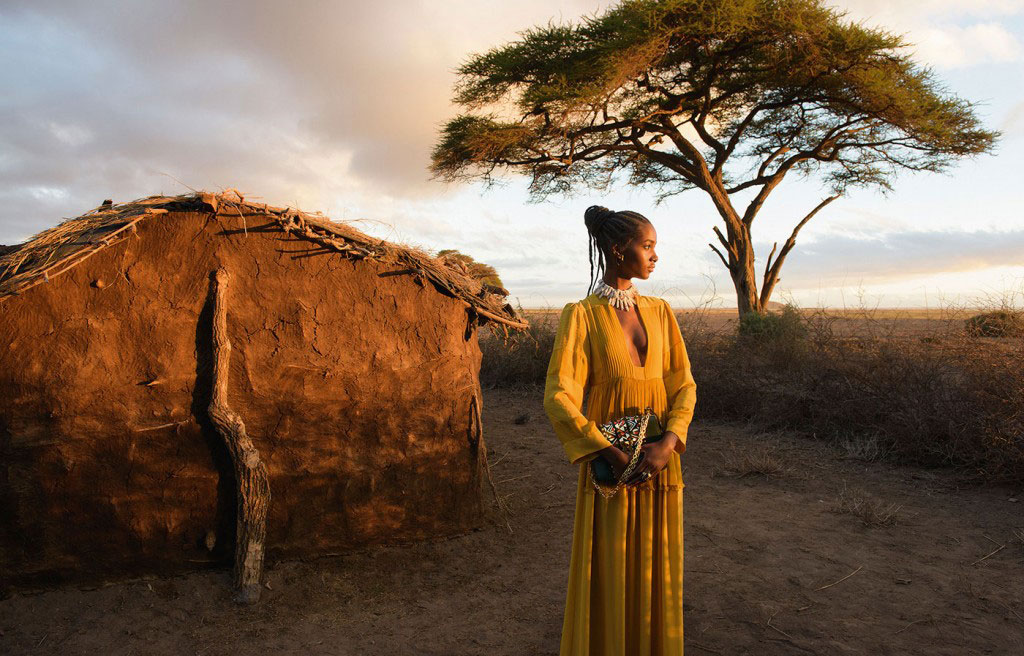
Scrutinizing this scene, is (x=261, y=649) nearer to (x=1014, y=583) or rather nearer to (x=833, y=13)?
(x=1014, y=583)

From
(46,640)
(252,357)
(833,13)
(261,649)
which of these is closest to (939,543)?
(261,649)

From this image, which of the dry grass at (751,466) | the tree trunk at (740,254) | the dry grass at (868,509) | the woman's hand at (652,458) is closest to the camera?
the woman's hand at (652,458)

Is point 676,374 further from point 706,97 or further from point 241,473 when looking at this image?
point 706,97

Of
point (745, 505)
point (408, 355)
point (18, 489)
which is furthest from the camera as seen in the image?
point (745, 505)

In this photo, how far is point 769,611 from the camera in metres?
4.20

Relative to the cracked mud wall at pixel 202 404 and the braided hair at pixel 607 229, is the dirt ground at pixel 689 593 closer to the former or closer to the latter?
the cracked mud wall at pixel 202 404

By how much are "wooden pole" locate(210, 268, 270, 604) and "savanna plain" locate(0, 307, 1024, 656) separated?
0.54ft

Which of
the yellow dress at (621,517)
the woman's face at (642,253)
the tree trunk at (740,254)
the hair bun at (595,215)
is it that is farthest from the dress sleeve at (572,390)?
the tree trunk at (740,254)

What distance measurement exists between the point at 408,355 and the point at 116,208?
2.06m

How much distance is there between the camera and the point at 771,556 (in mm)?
5055

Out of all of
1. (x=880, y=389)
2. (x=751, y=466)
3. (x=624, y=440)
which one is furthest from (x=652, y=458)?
(x=880, y=389)

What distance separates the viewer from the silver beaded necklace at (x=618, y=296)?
2.58 m

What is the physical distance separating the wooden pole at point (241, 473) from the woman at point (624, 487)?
8.22 ft

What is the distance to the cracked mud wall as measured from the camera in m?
4.20
